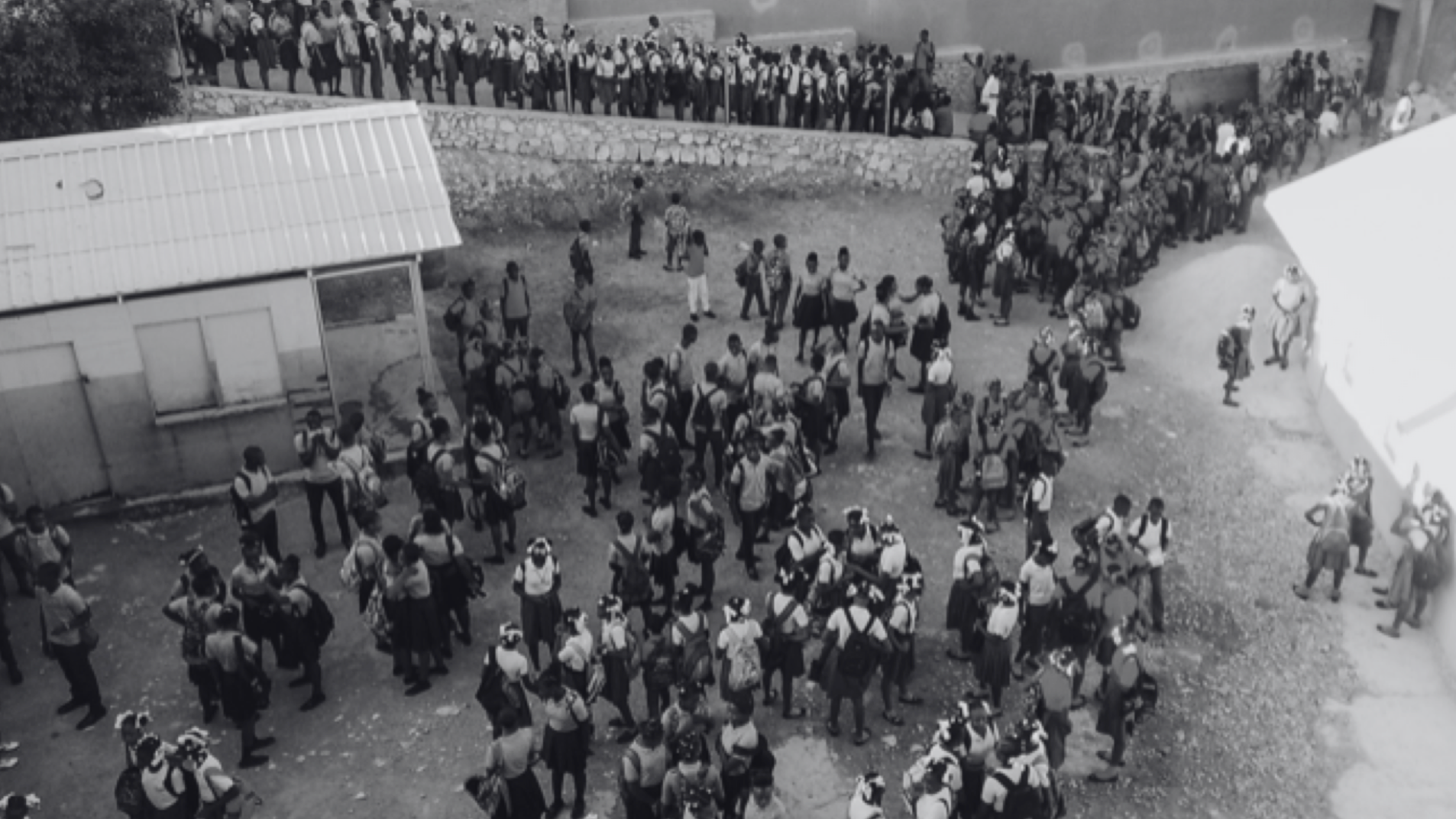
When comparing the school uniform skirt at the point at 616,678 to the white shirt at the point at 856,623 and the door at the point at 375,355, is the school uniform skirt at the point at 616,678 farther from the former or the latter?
the door at the point at 375,355

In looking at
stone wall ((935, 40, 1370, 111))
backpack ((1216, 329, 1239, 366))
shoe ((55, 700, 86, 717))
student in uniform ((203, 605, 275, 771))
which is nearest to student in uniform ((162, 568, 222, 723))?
student in uniform ((203, 605, 275, 771))

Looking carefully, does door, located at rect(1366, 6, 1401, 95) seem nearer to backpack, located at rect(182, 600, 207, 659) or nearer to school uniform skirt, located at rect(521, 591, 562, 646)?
school uniform skirt, located at rect(521, 591, 562, 646)

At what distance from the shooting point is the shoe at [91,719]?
12.0m

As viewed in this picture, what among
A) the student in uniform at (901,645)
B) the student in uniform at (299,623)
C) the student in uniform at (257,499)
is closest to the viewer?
the student in uniform at (901,645)

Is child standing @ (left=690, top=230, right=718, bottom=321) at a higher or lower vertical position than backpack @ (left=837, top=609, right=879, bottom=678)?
higher

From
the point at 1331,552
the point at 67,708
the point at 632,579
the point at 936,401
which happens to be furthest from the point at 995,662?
the point at 67,708

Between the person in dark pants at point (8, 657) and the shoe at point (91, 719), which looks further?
the person in dark pants at point (8, 657)

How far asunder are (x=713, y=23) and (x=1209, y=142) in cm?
800

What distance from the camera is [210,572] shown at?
445 inches

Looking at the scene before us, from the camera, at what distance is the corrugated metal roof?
14117 mm

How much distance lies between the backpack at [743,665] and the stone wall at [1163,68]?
15.3m

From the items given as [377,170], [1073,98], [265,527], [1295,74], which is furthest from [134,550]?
[1295,74]

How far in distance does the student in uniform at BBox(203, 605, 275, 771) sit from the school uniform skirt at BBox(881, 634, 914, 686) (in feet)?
16.5

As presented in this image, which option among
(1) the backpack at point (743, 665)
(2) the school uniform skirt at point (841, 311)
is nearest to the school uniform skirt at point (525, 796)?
(1) the backpack at point (743, 665)
